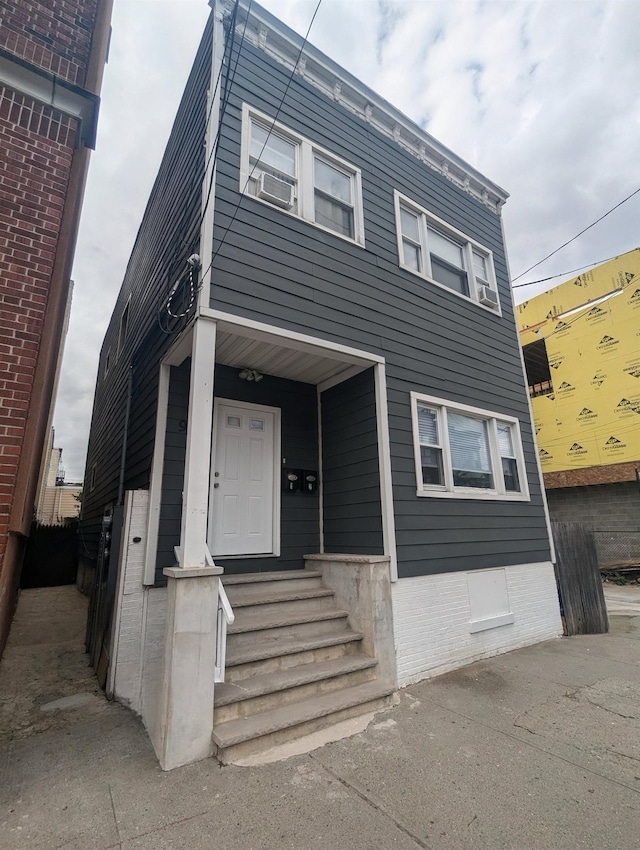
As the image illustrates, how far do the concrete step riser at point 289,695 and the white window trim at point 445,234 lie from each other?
488cm

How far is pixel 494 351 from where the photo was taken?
6645 mm

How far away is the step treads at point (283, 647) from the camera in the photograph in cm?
336

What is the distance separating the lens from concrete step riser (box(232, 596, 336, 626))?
390cm

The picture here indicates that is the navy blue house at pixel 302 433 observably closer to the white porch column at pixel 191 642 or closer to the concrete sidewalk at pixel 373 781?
the white porch column at pixel 191 642

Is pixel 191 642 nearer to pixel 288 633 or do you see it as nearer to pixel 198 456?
pixel 288 633

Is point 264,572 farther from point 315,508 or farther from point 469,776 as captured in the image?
point 469,776

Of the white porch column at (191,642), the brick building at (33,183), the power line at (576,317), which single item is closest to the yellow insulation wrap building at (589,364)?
the power line at (576,317)

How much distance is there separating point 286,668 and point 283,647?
6.6 inches

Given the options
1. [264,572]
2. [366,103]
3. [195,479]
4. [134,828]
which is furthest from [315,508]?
[366,103]

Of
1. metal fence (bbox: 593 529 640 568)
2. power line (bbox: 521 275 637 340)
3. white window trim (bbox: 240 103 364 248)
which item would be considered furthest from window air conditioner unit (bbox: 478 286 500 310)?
power line (bbox: 521 275 637 340)

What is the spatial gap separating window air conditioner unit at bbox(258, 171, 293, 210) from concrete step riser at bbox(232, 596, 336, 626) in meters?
4.26

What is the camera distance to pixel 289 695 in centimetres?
326

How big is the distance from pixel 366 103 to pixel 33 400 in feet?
19.7

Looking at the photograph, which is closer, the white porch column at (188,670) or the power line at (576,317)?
the white porch column at (188,670)
